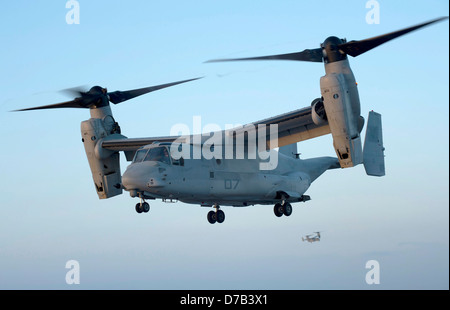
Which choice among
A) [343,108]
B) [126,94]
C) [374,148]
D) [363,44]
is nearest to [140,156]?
[126,94]

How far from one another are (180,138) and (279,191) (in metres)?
4.16

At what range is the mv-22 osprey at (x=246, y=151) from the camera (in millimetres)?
23516

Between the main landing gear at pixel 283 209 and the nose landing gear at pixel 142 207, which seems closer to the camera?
the nose landing gear at pixel 142 207

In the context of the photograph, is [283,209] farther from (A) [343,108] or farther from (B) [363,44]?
(B) [363,44]

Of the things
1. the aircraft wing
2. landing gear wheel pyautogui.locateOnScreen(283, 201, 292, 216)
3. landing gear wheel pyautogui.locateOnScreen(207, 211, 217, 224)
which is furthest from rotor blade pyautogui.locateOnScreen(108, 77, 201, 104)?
landing gear wheel pyautogui.locateOnScreen(283, 201, 292, 216)

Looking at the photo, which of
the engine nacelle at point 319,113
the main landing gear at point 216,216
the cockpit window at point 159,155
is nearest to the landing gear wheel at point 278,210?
the main landing gear at point 216,216

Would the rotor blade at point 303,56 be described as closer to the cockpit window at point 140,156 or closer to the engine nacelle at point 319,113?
the engine nacelle at point 319,113

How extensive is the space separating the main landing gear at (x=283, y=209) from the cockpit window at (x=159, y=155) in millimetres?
5578

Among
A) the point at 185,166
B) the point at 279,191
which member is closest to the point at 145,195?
the point at 185,166

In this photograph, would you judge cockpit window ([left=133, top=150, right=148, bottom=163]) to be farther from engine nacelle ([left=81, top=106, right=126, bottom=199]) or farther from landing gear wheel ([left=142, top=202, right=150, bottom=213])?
engine nacelle ([left=81, top=106, right=126, bottom=199])

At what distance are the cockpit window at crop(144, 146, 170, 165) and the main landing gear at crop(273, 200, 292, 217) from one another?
5.58 meters

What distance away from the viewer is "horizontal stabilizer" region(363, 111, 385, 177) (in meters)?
28.0
